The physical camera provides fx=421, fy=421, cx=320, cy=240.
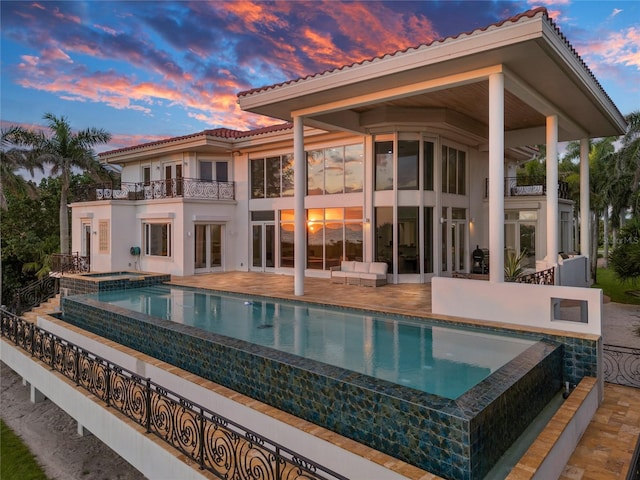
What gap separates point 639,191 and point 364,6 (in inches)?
850

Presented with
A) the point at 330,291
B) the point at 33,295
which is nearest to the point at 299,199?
the point at 330,291

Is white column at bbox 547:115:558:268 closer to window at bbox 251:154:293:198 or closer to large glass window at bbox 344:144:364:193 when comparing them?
large glass window at bbox 344:144:364:193

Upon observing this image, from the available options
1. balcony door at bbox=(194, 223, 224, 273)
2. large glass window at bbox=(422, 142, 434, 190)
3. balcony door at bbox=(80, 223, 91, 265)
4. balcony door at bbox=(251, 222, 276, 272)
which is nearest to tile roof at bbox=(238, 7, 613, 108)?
large glass window at bbox=(422, 142, 434, 190)

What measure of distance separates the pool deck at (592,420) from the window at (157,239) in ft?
18.9

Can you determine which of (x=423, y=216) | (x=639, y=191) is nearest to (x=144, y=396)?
(x=423, y=216)

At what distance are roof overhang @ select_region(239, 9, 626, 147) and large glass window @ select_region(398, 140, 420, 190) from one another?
126cm

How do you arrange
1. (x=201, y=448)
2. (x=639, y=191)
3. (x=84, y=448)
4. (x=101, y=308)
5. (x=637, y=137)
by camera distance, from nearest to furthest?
1. (x=201, y=448)
2. (x=84, y=448)
3. (x=101, y=308)
4. (x=637, y=137)
5. (x=639, y=191)

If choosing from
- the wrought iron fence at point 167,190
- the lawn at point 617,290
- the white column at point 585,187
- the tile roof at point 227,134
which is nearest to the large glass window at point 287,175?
the tile roof at point 227,134

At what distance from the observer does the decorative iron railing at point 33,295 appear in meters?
16.2

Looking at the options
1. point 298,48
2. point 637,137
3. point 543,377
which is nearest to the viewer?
point 543,377

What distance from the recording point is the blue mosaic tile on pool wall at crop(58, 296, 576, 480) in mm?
4223

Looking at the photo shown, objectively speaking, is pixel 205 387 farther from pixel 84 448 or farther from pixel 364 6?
pixel 364 6

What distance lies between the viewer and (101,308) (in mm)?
10477

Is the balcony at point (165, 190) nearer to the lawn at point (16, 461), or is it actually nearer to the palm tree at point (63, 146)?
the palm tree at point (63, 146)
